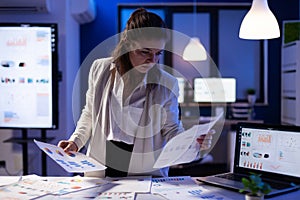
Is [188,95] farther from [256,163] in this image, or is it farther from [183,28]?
[256,163]

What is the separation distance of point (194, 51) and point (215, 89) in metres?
0.63

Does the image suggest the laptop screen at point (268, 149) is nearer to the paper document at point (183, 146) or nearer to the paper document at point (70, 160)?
the paper document at point (183, 146)

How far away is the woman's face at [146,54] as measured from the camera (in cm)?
171

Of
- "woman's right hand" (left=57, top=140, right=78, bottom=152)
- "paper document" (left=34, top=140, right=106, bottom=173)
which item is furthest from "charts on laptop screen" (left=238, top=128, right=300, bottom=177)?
"woman's right hand" (left=57, top=140, right=78, bottom=152)

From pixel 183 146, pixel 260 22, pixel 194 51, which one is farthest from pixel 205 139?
pixel 194 51

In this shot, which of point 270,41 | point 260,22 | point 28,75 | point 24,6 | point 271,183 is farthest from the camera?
point 270,41

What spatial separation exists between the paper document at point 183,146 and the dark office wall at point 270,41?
11.0 ft

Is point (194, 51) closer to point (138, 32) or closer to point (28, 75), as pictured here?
point (28, 75)

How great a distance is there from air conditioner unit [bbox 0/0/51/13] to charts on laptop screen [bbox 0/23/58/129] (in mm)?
230

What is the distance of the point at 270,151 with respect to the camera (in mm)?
1532

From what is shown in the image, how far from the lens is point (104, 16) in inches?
188

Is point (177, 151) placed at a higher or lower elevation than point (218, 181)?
higher

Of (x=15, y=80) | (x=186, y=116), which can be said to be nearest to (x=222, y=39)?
(x=186, y=116)

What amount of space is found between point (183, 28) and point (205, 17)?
0.32 metres
